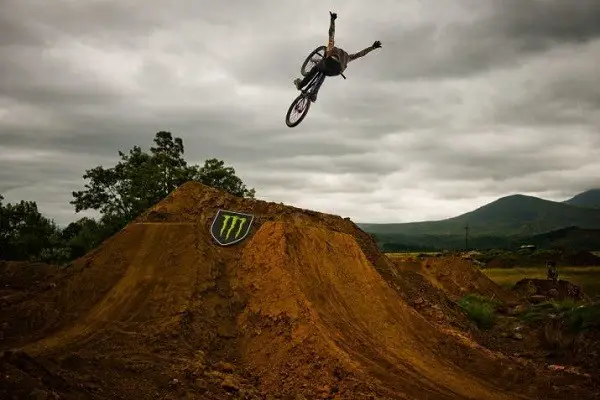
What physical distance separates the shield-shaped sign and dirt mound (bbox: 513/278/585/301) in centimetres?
2182

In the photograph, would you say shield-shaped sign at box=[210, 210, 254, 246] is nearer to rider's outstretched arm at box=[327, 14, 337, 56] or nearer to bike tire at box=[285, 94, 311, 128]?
bike tire at box=[285, 94, 311, 128]

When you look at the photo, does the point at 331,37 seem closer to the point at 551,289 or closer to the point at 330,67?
the point at 330,67

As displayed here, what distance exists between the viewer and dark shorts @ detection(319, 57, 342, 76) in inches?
519

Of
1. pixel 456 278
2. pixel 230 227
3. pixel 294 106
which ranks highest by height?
pixel 294 106

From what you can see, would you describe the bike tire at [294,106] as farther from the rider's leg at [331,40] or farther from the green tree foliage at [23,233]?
the green tree foliage at [23,233]

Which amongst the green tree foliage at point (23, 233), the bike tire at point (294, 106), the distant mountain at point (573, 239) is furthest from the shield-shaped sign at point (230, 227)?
the distant mountain at point (573, 239)

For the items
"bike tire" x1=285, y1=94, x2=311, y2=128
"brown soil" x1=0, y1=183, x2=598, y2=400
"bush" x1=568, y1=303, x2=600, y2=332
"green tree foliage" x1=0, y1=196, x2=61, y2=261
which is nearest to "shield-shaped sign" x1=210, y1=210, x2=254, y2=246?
"brown soil" x1=0, y1=183, x2=598, y2=400

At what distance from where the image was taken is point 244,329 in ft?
45.3

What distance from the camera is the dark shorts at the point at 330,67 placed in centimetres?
1317

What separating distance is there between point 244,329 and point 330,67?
25.3 feet

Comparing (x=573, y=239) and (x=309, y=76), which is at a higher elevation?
(x=309, y=76)

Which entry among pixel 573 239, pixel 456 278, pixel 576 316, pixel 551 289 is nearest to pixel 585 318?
pixel 576 316

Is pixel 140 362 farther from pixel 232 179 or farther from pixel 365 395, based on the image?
pixel 232 179

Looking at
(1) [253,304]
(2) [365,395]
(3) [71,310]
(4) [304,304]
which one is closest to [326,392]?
(2) [365,395]
